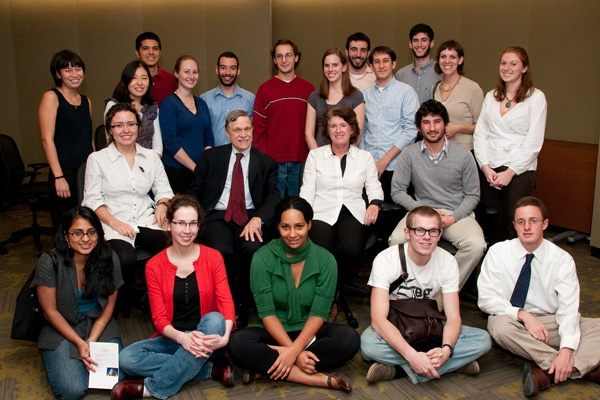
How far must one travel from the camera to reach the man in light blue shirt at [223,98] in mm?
4395

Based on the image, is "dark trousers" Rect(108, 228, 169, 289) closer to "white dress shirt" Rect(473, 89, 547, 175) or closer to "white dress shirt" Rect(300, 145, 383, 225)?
"white dress shirt" Rect(300, 145, 383, 225)

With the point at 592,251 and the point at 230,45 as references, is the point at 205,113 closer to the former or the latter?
the point at 230,45

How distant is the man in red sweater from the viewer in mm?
4320

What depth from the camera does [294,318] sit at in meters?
2.98

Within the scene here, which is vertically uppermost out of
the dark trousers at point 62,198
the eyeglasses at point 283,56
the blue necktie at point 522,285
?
the eyeglasses at point 283,56

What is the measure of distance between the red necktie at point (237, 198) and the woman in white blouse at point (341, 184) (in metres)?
0.41

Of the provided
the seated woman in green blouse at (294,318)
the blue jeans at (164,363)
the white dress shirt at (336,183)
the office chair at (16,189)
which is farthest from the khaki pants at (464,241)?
the office chair at (16,189)

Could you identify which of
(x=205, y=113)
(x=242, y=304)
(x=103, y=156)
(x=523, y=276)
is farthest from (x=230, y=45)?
(x=523, y=276)

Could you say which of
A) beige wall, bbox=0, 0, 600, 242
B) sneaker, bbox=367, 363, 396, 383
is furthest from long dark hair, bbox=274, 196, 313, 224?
beige wall, bbox=0, 0, 600, 242

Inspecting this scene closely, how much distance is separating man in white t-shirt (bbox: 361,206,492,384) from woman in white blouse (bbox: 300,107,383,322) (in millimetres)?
633

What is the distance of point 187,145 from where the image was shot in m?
4.18

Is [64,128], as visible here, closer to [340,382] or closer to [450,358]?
[340,382]

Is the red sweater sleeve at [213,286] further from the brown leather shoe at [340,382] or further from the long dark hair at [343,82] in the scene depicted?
the long dark hair at [343,82]

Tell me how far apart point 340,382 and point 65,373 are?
1.29m
